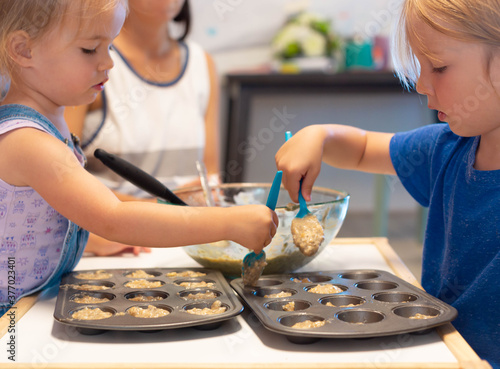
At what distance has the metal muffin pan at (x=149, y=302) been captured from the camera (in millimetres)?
690

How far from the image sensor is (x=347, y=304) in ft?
2.60

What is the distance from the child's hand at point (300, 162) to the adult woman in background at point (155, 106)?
2.54ft

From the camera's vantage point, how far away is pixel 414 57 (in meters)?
0.99

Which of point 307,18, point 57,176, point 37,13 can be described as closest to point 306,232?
point 57,176

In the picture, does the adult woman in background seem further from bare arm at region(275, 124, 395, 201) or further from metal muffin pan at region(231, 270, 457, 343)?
metal muffin pan at region(231, 270, 457, 343)

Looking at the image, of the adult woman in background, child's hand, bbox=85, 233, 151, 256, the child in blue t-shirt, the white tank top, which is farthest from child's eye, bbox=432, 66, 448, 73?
the white tank top

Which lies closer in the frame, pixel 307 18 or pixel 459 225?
pixel 459 225

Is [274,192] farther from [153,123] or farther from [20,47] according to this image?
[153,123]

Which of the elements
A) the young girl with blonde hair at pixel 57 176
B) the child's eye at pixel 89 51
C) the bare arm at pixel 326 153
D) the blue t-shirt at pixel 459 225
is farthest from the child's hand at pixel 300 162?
the child's eye at pixel 89 51

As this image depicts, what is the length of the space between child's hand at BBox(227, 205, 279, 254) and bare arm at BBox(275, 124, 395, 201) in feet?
0.48

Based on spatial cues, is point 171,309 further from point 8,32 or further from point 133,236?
point 8,32

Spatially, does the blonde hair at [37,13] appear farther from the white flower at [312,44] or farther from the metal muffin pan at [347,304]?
the white flower at [312,44]

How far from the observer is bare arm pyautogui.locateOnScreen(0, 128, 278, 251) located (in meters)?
0.82

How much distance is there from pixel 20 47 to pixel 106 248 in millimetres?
430
